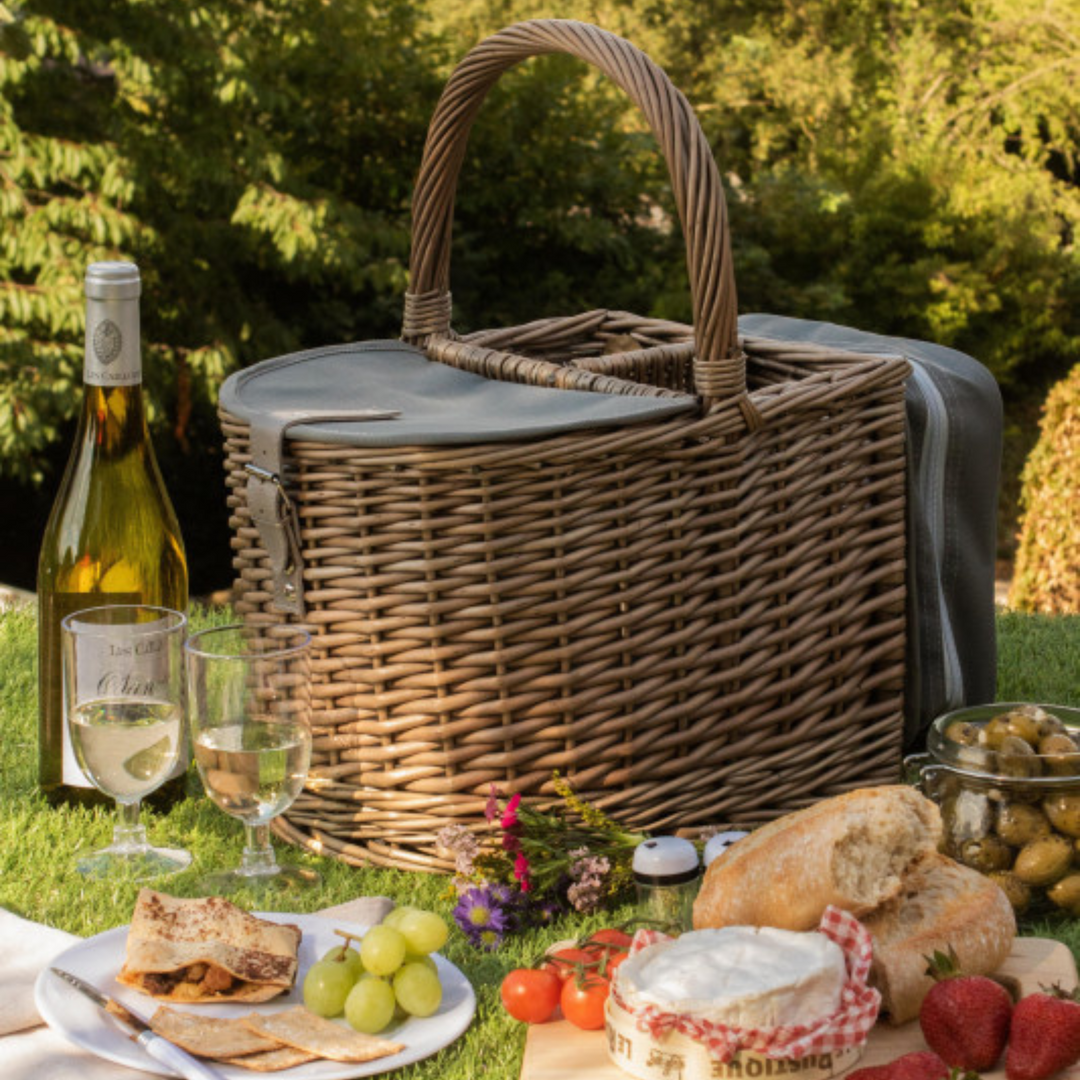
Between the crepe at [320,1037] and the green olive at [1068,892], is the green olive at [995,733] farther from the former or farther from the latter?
the crepe at [320,1037]

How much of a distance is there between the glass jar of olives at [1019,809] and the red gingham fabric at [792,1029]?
13.0 inches

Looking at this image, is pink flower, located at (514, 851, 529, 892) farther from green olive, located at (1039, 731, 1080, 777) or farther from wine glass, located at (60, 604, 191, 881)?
green olive, located at (1039, 731, 1080, 777)

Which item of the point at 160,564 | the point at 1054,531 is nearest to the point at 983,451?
the point at 160,564

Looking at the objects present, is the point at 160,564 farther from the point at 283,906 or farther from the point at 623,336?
the point at 623,336

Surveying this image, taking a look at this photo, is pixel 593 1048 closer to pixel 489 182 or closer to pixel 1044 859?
pixel 1044 859

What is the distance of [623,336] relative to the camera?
→ 79.8 inches

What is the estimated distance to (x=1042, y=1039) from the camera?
43.4 inches

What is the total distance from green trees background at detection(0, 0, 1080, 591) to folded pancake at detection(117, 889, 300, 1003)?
322 centimetres

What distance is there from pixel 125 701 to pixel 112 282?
1.23 feet

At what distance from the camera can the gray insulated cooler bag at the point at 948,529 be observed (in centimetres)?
174

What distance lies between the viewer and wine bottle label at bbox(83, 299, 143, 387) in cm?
147

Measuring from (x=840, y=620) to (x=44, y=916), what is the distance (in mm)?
818

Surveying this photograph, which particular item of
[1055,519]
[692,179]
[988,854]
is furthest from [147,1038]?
[1055,519]

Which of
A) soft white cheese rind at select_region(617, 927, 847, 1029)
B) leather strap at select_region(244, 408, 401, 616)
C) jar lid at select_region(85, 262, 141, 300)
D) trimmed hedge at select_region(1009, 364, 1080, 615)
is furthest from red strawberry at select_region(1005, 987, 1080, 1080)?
trimmed hedge at select_region(1009, 364, 1080, 615)
